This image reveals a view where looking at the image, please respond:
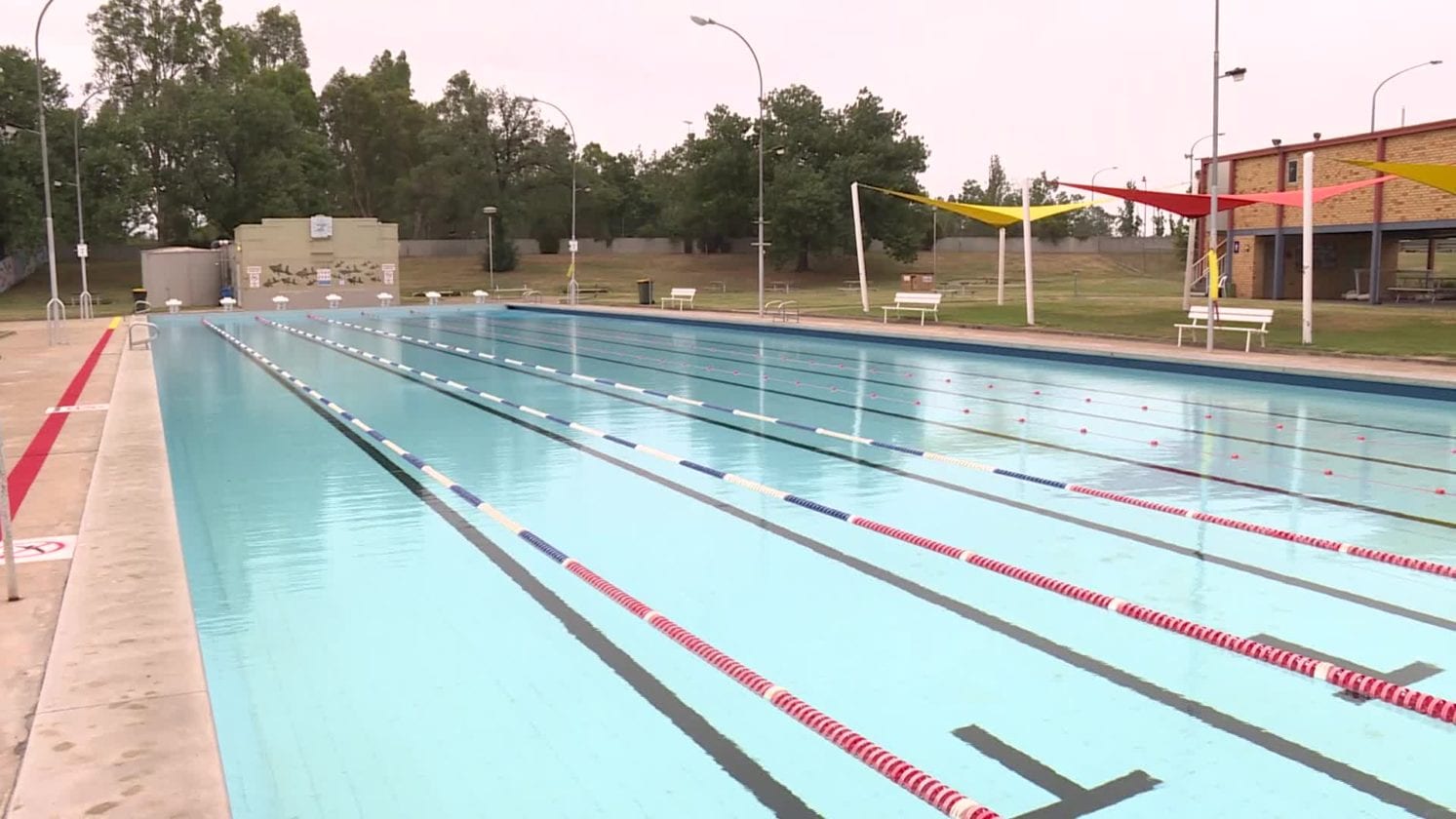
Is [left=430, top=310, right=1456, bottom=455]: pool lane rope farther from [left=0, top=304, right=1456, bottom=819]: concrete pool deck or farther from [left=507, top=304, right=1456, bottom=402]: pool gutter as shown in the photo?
[left=0, top=304, right=1456, bottom=819]: concrete pool deck

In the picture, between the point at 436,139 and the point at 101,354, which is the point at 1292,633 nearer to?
the point at 101,354

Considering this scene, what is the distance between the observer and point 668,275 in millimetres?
62469

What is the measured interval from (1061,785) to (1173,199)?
22.7 metres

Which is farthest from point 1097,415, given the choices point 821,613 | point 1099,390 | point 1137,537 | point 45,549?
point 45,549

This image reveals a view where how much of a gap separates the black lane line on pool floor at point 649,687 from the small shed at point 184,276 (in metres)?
43.1

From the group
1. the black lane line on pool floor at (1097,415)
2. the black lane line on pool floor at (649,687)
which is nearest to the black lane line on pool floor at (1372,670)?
the black lane line on pool floor at (649,687)

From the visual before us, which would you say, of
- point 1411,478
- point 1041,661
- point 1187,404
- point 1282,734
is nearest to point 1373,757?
point 1282,734

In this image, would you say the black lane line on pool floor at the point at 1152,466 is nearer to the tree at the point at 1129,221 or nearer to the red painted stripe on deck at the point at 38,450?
the red painted stripe on deck at the point at 38,450

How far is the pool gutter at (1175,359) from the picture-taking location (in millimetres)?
14062

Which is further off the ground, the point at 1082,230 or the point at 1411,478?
the point at 1082,230

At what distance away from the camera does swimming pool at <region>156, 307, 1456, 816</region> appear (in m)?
3.60

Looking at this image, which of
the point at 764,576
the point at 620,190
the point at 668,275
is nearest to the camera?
the point at 764,576

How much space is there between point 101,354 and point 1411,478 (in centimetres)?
2014

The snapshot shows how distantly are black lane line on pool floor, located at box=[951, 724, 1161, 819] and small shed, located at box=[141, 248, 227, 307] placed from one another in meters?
47.0
